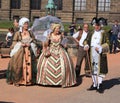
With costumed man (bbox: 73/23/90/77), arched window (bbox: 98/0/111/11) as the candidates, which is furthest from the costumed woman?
arched window (bbox: 98/0/111/11)

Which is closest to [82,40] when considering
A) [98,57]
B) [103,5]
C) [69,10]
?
[98,57]

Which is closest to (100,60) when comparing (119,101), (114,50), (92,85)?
(92,85)

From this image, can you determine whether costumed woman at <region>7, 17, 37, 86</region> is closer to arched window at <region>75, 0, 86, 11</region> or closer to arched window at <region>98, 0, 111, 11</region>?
arched window at <region>98, 0, 111, 11</region>

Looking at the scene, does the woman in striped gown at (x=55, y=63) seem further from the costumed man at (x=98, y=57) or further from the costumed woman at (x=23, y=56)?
the costumed man at (x=98, y=57)

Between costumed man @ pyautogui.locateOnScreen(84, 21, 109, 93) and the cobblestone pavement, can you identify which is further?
costumed man @ pyautogui.locateOnScreen(84, 21, 109, 93)

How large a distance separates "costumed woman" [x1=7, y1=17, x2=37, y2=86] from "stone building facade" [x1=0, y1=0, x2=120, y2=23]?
131ft

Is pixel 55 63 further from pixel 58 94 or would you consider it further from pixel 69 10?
pixel 69 10

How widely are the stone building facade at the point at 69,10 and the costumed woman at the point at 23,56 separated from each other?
1567 inches

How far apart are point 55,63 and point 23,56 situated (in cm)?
87

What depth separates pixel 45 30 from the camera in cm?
1500

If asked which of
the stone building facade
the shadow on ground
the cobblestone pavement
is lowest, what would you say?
the shadow on ground

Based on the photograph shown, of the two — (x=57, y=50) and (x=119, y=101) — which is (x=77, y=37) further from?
(x=119, y=101)

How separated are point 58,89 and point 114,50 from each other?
11703mm

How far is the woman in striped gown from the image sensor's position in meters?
12.5
